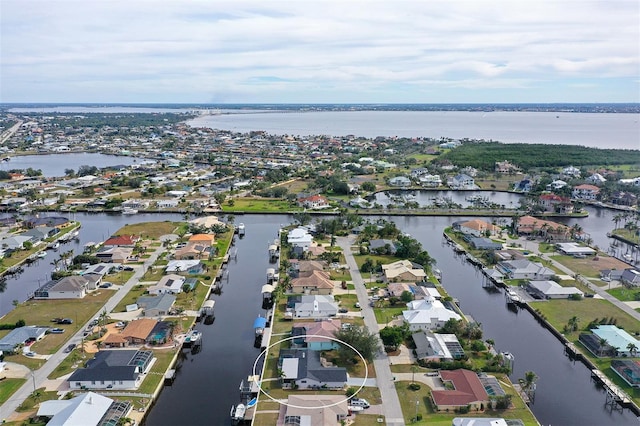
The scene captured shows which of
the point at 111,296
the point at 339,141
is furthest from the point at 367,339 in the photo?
the point at 339,141

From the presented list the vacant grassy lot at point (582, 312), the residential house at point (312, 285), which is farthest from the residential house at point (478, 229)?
the residential house at point (312, 285)

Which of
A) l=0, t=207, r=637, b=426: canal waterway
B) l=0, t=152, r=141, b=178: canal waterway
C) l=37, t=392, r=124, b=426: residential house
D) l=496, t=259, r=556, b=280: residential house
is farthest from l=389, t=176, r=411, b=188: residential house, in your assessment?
l=37, t=392, r=124, b=426: residential house

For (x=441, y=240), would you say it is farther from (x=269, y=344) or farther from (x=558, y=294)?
(x=269, y=344)

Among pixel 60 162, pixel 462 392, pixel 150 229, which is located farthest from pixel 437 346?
pixel 60 162

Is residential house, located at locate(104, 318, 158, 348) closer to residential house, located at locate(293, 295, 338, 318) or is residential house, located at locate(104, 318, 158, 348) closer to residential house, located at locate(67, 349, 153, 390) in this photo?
residential house, located at locate(67, 349, 153, 390)

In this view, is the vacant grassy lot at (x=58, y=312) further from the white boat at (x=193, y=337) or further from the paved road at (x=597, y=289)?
the paved road at (x=597, y=289)

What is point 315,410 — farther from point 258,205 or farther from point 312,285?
point 258,205

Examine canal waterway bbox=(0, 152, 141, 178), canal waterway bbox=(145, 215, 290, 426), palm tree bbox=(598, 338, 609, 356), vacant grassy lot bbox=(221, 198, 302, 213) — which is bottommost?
canal waterway bbox=(145, 215, 290, 426)
